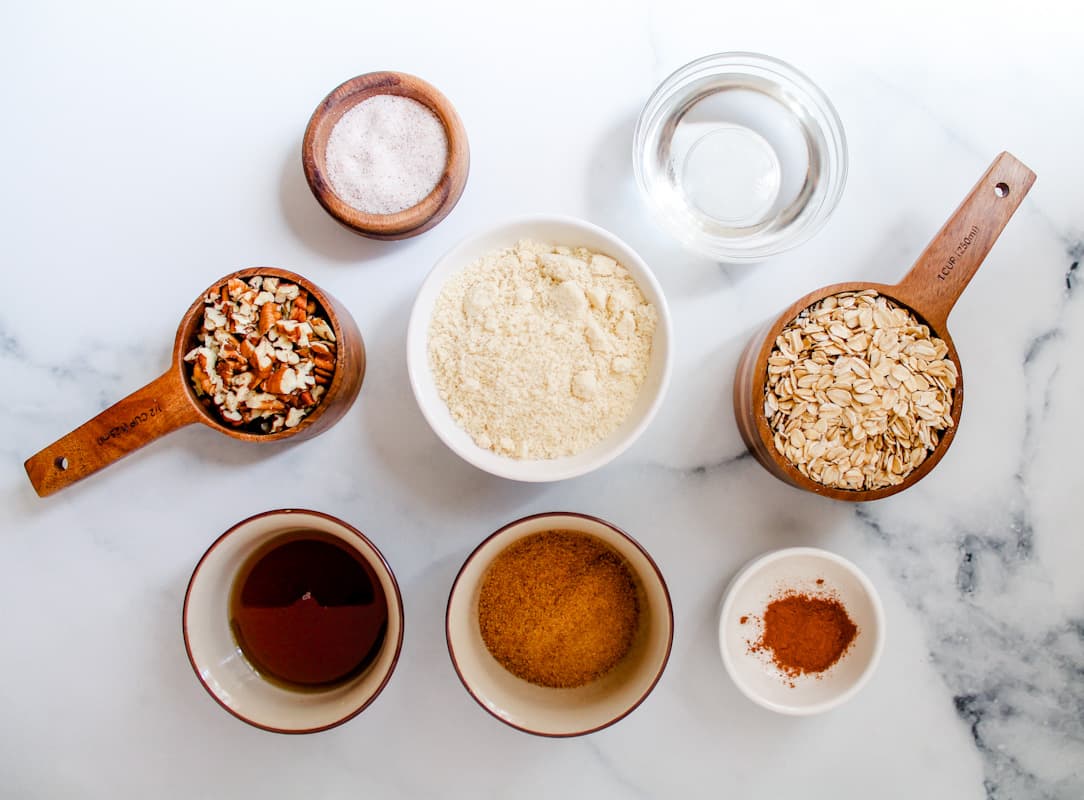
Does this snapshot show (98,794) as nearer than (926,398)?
No

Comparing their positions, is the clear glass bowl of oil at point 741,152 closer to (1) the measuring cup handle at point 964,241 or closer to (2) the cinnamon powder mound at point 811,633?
(1) the measuring cup handle at point 964,241

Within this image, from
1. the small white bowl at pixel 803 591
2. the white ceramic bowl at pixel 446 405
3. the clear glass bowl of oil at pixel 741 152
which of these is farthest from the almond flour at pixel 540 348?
the small white bowl at pixel 803 591

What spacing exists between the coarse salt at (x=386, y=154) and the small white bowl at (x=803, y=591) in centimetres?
75

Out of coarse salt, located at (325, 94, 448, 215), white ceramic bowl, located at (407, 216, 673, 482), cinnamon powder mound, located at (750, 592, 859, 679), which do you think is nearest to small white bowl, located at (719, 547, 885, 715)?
cinnamon powder mound, located at (750, 592, 859, 679)

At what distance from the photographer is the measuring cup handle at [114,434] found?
3.37 ft

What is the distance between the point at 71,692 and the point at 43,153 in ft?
2.86

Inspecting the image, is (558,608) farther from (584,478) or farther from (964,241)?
(964,241)

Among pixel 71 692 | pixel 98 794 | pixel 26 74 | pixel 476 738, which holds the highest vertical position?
pixel 26 74

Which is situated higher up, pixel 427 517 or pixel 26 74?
→ pixel 26 74

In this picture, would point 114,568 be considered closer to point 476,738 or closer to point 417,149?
point 476,738

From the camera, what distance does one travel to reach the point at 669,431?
3.78 feet

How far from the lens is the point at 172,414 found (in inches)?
40.5

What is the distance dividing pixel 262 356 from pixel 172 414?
6.0 inches

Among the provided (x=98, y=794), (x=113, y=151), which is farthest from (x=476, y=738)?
(x=113, y=151)
